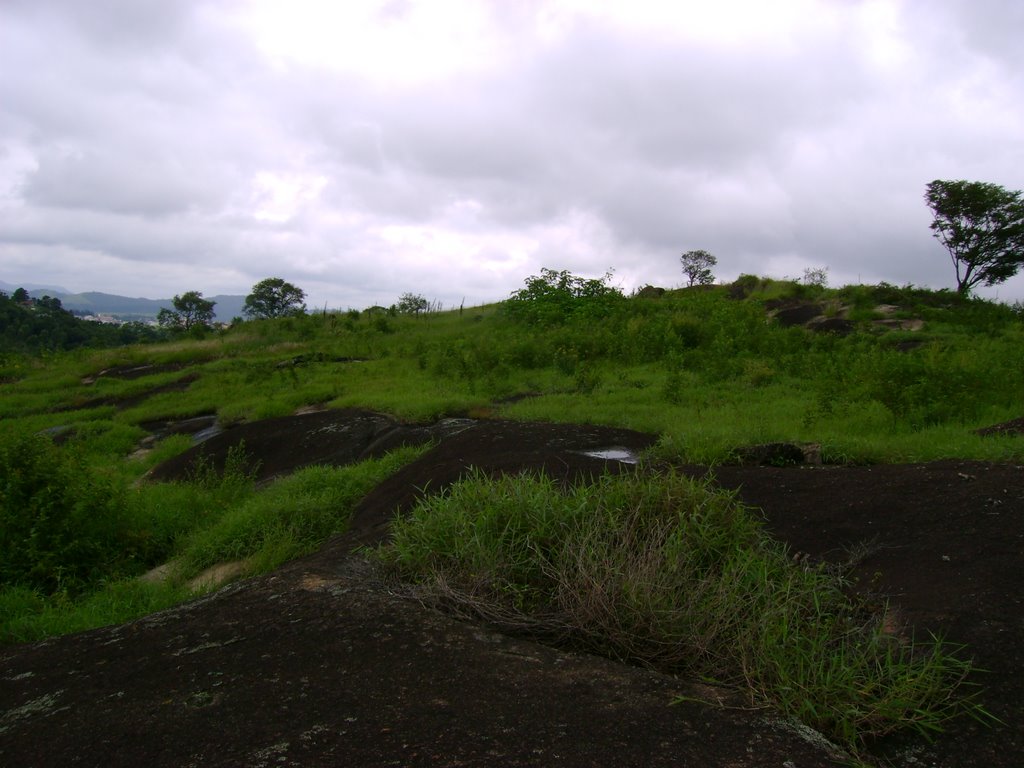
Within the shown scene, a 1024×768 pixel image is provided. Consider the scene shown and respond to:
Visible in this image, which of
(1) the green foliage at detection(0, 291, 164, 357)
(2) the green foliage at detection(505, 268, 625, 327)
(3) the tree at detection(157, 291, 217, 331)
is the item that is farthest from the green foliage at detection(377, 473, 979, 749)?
(3) the tree at detection(157, 291, 217, 331)

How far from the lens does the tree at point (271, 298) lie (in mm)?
40969

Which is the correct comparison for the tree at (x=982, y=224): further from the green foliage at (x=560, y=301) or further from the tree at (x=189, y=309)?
the tree at (x=189, y=309)

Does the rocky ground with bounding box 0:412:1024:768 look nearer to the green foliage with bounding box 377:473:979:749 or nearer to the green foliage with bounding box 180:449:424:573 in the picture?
the green foliage with bounding box 377:473:979:749

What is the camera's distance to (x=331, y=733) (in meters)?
2.21

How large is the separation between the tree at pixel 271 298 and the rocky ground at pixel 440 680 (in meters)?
39.4

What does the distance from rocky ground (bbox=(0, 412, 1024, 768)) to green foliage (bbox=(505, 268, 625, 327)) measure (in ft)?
41.8

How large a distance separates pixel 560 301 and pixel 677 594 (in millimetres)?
15081

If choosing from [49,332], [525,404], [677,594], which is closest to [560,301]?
[525,404]

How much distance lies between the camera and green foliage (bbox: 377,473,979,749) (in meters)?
2.41

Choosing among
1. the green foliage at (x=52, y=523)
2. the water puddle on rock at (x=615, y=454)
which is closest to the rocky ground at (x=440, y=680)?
the water puddle on rock at (x=615, y=454)

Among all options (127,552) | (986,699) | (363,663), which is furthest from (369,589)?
(127,552)

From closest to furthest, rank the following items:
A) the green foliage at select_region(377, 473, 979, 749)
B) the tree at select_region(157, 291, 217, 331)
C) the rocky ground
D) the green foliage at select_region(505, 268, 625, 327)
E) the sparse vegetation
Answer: the rocky ground, the green foliage at select_region(377, 473, 979, 749), the sparse vegetation, the green foliage at select_region(505, 268, 625, 327), the tree at select_region(157, 291, 217, 331)

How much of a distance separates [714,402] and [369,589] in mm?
6225

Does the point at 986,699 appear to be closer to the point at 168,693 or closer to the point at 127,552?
the point at 168,693
